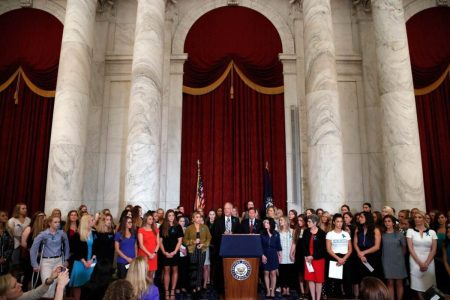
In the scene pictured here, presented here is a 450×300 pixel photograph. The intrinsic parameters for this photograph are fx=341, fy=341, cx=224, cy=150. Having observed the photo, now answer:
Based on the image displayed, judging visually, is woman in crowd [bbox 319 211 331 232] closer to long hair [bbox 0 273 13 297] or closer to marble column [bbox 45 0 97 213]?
long hair [bbox 0 273 13 297]

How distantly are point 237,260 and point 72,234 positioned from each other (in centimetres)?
303

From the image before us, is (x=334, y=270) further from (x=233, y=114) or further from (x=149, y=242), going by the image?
(x=233, y=114)

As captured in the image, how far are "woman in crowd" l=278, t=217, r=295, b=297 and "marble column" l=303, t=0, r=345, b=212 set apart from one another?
1.63m

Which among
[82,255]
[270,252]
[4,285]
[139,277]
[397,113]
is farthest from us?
[397,113]

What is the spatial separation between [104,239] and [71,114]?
438cm

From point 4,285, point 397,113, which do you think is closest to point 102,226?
point 4,285

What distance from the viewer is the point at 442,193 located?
11.0m

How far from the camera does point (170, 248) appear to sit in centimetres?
671

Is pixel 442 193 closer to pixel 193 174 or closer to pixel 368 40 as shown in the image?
pixel 368 40

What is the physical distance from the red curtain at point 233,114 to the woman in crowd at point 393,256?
5.11 m

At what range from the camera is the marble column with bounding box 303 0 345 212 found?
27.1 feet

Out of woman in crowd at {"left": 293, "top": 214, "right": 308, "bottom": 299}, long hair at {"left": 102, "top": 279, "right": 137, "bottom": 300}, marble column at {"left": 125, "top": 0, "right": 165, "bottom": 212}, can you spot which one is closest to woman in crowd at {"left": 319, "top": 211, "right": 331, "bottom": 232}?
woman in crowd at {"left": 293, "top": 214, "right": 308, "bottom": 299}

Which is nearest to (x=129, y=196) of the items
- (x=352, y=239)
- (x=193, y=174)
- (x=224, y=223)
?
(x=224, y=223)

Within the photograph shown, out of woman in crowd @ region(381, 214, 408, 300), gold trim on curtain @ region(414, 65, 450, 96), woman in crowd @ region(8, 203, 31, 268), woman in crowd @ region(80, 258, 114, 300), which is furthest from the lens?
gold trim on curtain @ region(414, 65, 450, 96)
